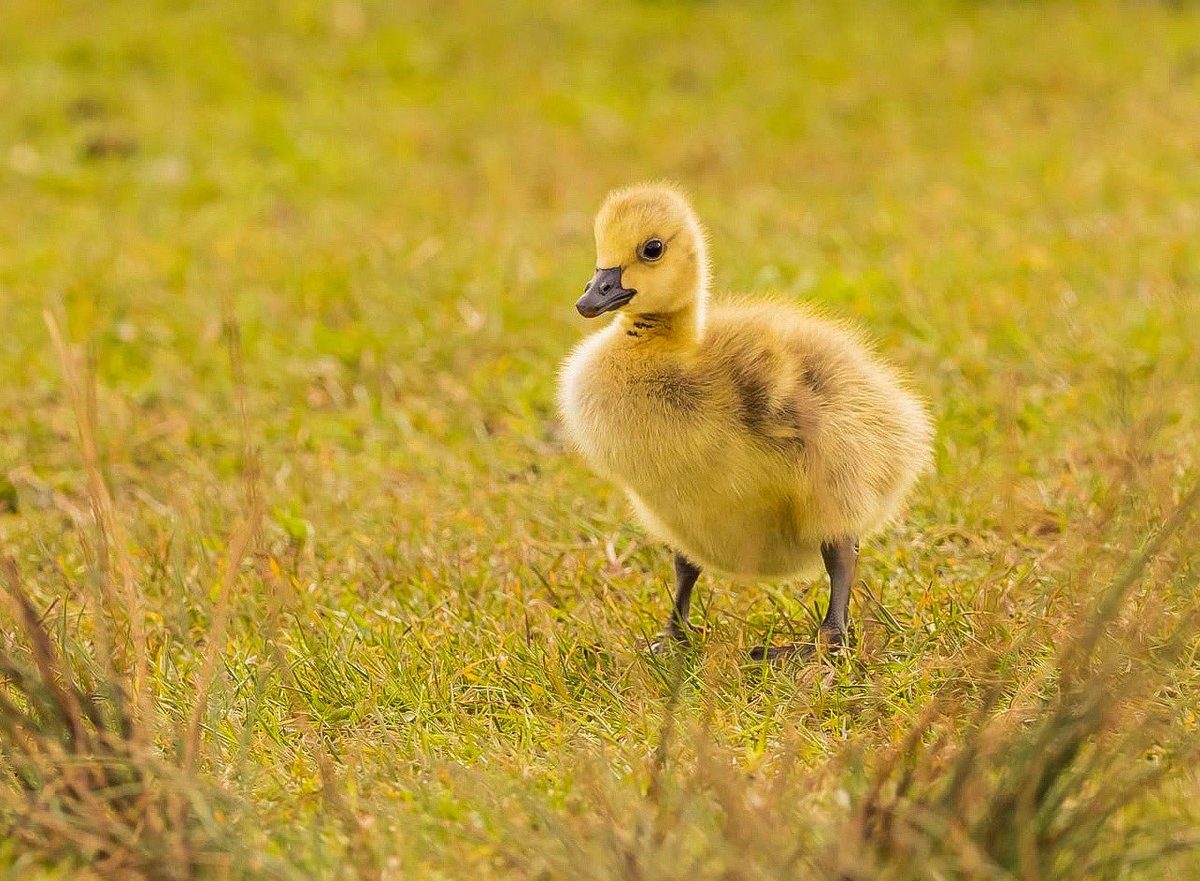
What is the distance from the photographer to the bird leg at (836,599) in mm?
3660

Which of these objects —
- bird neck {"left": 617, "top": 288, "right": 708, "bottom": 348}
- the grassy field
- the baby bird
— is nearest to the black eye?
the baby bird

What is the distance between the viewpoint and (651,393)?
12.2 ft

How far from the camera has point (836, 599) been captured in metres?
3.72

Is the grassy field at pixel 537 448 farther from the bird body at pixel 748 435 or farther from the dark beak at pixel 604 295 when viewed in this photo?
the dark beak at pixel 604 295

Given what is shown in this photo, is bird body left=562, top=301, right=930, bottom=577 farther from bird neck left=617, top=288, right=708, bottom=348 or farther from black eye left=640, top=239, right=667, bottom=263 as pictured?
black eye left=640, top=239, right=667, bottom=263

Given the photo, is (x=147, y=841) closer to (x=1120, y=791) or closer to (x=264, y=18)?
(x=1120, y=791)

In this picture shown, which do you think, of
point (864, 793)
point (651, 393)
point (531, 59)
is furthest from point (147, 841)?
point (531, 59)

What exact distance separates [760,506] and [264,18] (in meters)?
9.70

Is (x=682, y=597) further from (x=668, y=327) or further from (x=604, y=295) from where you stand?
(x=604, y=295)

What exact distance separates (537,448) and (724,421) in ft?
6.67

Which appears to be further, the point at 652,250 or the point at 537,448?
the point at 537,448

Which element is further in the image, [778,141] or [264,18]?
[264,18]

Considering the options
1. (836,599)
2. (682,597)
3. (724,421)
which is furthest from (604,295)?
(836,599)

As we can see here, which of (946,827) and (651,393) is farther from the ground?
(651,393)
